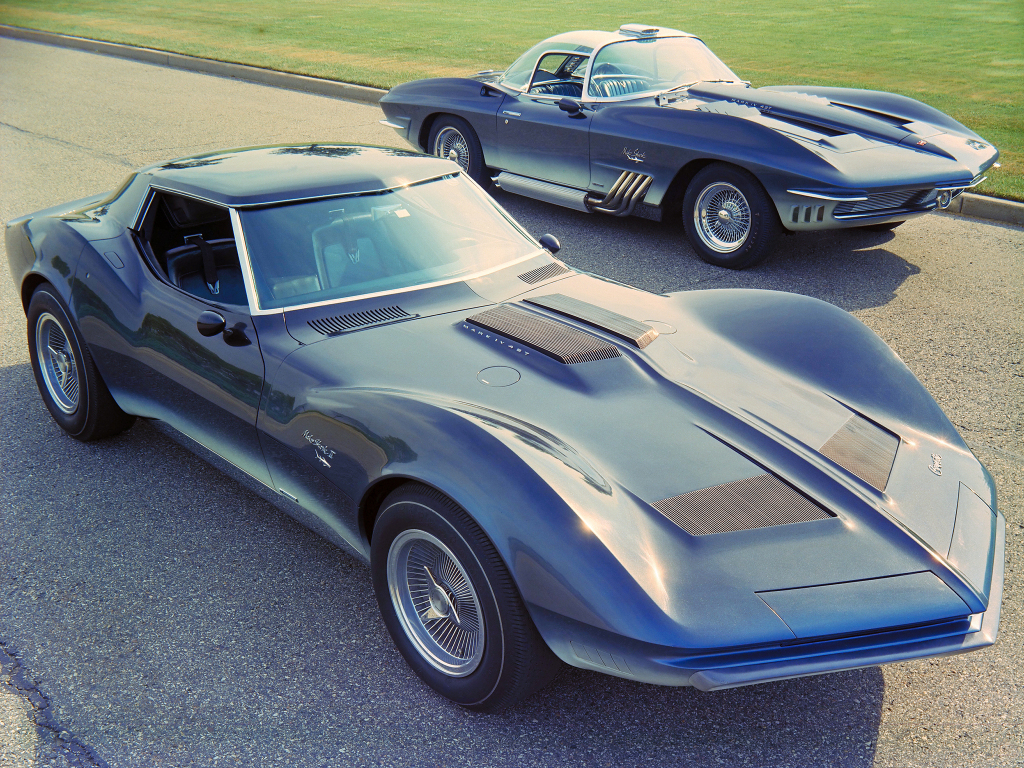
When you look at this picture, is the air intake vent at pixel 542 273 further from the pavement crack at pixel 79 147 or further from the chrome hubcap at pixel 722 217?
the pavement crack at pixel 79 147

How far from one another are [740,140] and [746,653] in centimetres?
476

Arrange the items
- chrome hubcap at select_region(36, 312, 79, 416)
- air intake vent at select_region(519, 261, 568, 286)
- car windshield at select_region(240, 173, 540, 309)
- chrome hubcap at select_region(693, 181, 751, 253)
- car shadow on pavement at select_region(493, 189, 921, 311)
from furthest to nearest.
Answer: chrome hubcap at select_region(693, 181, 751, 253)
car shadow on pavement at select_region(493, 189, 921, 311)
chrome hubcap at select_region(36, 312, 79, 416)
air intake vent at select_region(519, 261, 568, 286)
car windshield at select_region(240, 173, 540, 309)

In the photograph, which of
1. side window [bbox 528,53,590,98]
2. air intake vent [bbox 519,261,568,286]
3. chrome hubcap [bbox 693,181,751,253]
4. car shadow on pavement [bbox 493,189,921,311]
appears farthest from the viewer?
side window [bbox 528,53,590,98]

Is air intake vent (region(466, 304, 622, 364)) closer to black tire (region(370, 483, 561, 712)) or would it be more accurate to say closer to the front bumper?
black tire (region(370, 483, 561, 712))

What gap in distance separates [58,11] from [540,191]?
21.6 meters

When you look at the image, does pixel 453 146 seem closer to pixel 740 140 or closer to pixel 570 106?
pixel 570 106

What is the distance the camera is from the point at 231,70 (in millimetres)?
15406

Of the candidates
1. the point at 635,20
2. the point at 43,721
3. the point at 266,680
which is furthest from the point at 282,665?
the point at 635,20

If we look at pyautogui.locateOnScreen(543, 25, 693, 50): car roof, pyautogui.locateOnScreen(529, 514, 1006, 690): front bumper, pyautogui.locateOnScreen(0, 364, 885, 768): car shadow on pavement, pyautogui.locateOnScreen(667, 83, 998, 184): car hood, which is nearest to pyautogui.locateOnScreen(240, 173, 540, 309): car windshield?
pyautogui.locateOnScreen(0, 364, 885, 768): car shadow on pavement

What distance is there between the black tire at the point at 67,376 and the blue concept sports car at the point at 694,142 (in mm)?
4192

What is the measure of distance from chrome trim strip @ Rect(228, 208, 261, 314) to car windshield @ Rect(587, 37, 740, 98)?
14.4 ft

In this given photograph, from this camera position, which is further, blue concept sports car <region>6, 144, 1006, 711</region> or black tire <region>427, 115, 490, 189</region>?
black tire <region>427, 115, 490, 189</region>

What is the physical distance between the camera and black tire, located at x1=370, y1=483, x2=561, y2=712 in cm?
232

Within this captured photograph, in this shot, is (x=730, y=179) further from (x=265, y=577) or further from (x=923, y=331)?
(x=265, y=577)
